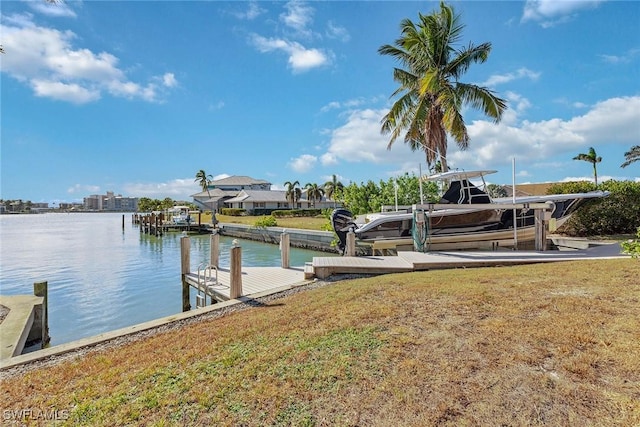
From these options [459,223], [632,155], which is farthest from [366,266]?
[632,155]

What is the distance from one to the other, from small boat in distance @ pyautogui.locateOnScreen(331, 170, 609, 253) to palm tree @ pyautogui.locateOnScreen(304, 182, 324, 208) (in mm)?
51448

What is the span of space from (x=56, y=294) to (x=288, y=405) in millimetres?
12821

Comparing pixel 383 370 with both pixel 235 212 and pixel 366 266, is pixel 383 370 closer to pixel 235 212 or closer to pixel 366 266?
pixel 366 266

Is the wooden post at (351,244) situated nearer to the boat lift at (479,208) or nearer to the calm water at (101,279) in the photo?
the boat lift at (479,208)

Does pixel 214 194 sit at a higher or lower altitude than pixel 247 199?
higher

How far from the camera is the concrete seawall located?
67.5 feet

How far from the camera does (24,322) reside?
19.8ft

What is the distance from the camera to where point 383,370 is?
10.8ft

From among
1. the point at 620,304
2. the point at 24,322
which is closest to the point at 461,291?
the point at 620,304

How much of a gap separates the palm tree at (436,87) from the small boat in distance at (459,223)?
3.61 m

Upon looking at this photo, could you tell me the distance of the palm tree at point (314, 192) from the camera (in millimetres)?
63812

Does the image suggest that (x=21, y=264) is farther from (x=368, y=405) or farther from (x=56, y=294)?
(x=368, y=405)

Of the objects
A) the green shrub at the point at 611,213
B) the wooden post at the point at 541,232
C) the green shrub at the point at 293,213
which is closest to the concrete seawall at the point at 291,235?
→ the wooden post at the point at 541,232

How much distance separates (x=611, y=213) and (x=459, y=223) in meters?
8.97
